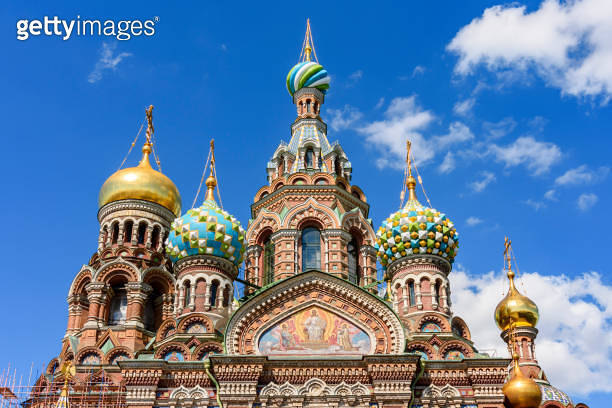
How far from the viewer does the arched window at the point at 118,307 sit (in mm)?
23125

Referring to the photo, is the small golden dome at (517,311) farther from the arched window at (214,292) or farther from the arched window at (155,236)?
the arched window at (155,236)

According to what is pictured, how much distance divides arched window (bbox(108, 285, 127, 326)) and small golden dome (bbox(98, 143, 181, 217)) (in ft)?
9.87

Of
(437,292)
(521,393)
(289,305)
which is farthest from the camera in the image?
(437,292)

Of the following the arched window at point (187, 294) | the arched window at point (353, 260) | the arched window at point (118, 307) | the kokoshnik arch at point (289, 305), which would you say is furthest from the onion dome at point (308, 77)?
the arched window at point (187, 294)

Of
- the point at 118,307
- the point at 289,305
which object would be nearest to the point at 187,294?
the point at 289,305

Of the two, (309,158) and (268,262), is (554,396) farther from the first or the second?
(309,158)

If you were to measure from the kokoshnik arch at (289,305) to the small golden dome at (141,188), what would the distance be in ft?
0.15

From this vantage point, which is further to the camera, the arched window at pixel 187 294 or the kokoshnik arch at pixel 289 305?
the arched window at pixel 187 294

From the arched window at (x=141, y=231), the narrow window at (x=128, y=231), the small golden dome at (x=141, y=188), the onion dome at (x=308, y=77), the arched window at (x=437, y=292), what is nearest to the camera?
the arched window at (x=437, y=292)

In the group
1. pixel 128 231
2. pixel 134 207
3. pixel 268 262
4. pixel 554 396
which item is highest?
pixel 134 207

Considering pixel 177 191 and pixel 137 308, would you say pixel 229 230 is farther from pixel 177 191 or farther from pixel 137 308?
pixel 177 191

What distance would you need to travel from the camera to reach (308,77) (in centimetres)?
2634

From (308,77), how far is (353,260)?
7.02m

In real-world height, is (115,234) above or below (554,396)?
above
